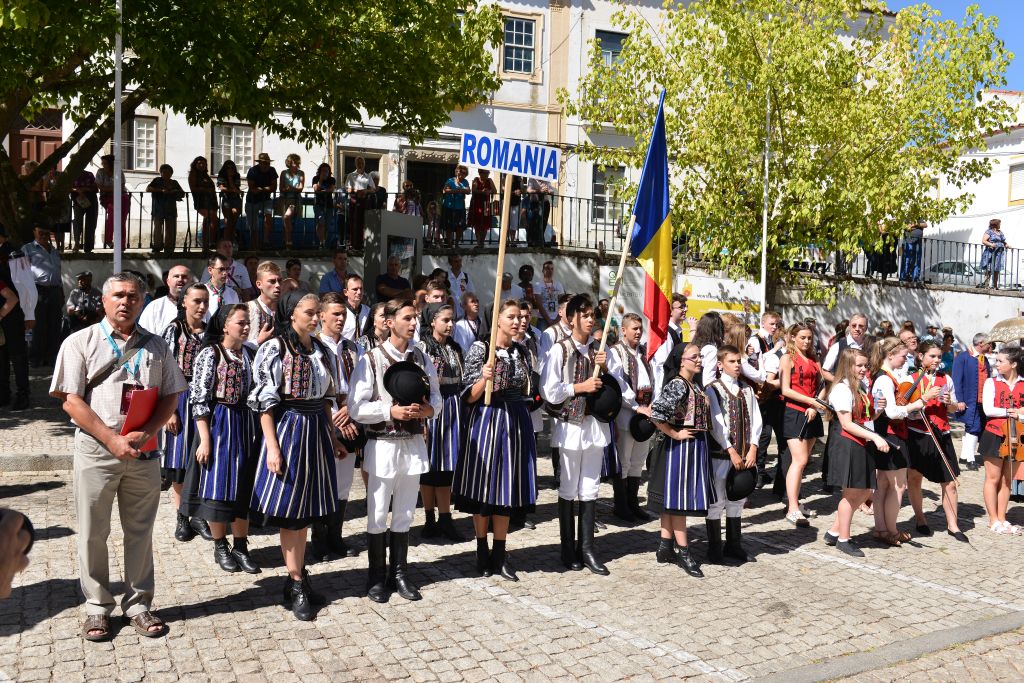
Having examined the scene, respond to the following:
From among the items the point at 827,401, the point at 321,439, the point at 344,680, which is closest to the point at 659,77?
the point at 827,401

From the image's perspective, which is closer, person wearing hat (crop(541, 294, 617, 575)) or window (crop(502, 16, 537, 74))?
person wearing hat (crop(541, 294, 617, 575))

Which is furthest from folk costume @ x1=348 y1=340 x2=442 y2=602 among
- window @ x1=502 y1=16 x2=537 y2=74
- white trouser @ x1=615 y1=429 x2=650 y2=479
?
window @ x1=502 y1=16 x2=537 y2=74

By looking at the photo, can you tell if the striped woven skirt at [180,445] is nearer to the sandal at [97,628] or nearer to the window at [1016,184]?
the sandal at [97,628]

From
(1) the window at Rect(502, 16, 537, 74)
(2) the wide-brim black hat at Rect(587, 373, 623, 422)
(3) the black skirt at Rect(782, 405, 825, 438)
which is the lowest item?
(3) the black skirt at Rect(782, 405, 825, 438)

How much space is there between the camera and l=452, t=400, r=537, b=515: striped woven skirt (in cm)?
701

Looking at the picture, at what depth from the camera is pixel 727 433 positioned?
7703 mm

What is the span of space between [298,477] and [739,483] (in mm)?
3357

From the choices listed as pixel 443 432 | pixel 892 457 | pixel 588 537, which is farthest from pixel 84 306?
pixel 892 457

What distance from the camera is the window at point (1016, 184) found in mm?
33031

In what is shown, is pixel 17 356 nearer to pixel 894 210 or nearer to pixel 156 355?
pixel 156 355

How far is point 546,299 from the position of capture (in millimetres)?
16875

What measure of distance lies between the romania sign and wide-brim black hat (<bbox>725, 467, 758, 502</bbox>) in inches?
102

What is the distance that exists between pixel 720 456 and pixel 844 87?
12.0 meters

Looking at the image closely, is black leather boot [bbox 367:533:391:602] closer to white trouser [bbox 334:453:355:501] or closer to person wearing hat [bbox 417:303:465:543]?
white trouser [bbox 334:453:355:501]
